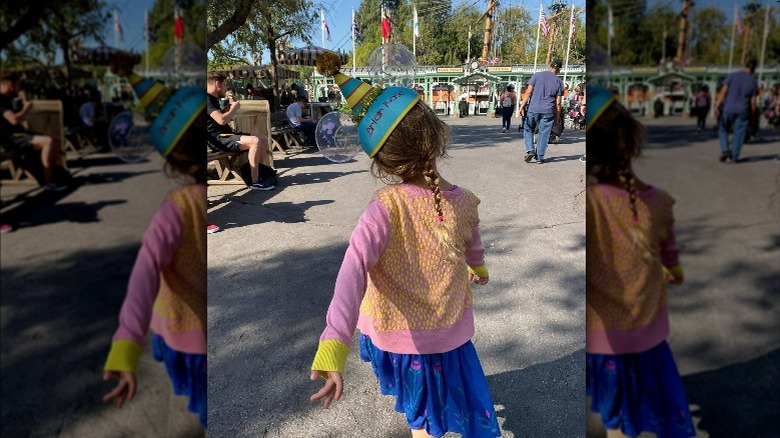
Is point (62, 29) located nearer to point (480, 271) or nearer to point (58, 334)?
point (58, 334)

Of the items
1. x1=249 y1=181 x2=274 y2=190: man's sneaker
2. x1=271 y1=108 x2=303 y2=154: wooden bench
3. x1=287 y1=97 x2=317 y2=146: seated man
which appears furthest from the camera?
x1=287 y1=97 x2=317 y2=146: seated man

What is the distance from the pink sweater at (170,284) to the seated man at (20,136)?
12 cm

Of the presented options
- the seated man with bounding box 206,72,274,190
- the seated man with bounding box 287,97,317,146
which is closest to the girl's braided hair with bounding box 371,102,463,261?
the seated man with bounding box 206,72,274,190

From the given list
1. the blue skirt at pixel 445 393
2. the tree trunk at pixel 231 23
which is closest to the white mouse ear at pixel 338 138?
the blue skirt at pixel 445 393

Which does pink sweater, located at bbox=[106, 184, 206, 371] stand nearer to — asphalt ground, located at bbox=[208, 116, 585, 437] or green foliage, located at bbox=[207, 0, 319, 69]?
asphalt ground, located at bbox=[208, 116, 585, 437]

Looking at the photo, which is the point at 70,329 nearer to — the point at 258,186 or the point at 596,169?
the point at 596,169

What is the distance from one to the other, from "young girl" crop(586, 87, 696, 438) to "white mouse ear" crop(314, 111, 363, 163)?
7.23 ft

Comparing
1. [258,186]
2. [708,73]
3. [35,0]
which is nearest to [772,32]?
[708,73]

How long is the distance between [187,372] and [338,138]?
2.69 metres

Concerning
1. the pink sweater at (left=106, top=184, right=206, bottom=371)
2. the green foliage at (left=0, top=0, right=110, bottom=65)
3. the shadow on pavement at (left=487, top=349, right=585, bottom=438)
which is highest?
the green foliage at (left=0, top=0, right=110, bottom=65)

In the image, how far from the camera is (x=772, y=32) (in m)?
0.62

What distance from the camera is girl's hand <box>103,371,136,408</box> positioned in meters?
0.62

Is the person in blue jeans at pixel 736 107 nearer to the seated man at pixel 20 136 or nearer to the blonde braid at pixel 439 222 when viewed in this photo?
the seated man at pixel 20 136

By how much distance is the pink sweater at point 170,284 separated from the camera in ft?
2.03
